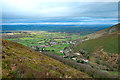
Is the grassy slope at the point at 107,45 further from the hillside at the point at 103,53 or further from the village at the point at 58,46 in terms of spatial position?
the village at the point at 58,46

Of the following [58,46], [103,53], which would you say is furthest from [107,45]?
[58,46]

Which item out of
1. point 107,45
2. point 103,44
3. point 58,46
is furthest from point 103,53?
point 58,46

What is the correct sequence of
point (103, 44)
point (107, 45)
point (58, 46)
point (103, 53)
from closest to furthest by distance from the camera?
point (103, 53)
point (107, 45)
point (103, 44)
point (58, 46)

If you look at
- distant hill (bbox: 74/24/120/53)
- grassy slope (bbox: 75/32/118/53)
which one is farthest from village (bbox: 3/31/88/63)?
distant hill (bbox: 74/24/120/53)

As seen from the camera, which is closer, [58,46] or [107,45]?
[107,45]

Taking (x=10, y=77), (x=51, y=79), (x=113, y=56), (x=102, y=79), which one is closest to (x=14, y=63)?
(x=10, y=77)

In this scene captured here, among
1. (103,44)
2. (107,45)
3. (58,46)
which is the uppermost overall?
(103,44)

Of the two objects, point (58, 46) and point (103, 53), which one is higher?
point (103, 53)

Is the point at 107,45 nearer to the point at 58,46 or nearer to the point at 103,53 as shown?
the point at 103,53

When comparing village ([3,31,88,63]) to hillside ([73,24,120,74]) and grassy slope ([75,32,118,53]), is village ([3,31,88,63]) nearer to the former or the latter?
hillside ([73,24,120,74])

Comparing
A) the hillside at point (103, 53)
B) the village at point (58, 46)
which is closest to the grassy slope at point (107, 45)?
the hillside at point (103, 53)

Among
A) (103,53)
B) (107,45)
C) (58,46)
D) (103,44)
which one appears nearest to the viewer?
(103,53)
